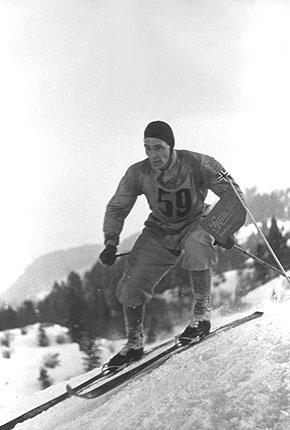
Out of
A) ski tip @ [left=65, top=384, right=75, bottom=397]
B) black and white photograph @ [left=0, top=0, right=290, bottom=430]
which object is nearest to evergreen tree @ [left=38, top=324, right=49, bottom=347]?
black and white photograph @ [left=0, top=0, right=290, bottom=430]

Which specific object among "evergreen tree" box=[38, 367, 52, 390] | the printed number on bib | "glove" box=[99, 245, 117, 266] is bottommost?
"evergreen tree" box=[38, 367, 52, 390]

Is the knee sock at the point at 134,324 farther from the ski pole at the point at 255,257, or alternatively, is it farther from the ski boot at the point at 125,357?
the ski pole at the point at 255,257

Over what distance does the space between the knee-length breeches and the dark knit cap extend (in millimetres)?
240

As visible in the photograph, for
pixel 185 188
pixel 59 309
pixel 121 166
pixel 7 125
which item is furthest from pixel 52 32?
pixel 59 309

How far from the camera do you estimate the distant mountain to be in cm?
171

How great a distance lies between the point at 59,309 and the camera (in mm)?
1720

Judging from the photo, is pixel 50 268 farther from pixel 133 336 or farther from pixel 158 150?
pixel 158 150

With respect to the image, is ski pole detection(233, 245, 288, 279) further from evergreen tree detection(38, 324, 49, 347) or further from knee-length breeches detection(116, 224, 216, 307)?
evergreen tree detection(38, 324, 49, 347)

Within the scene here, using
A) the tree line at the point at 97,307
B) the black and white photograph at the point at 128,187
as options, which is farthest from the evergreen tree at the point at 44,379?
the tree line at the point at 97,307

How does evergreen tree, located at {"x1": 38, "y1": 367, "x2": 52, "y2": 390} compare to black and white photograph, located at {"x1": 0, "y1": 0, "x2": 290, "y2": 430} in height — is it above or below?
below

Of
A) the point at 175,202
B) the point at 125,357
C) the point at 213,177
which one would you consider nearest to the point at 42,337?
the point at 125,357

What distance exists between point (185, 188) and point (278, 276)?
0.41m

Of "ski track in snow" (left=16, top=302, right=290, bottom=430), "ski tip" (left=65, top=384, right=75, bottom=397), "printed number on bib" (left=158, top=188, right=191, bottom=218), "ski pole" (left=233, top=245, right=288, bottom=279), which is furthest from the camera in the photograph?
"ski pole" (left=233, top=245, right=288, bottom=279)

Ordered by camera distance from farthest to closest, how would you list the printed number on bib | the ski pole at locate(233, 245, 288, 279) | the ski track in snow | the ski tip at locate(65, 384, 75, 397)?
the ski pole at locate(233, 245, 288, 279)
the printed number on bib
the ski tip at locate(65, 384, 75, 397)
the ski track in snow
